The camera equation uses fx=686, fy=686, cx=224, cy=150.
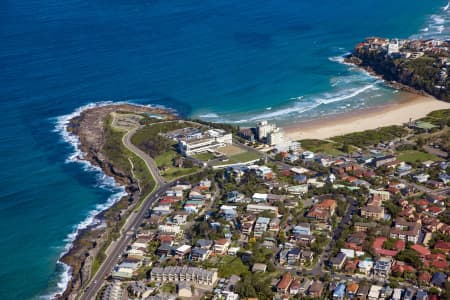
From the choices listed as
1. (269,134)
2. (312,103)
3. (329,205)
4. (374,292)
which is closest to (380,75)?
(312,103)

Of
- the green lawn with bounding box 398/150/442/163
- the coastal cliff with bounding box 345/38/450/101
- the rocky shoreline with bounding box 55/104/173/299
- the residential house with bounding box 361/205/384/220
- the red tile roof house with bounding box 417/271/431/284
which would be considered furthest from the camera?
the coastal cliff with bounding box 345/38/450/101

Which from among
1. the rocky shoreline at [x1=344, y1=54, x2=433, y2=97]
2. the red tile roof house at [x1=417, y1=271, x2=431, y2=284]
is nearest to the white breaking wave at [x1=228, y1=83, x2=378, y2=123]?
the rocky shoreline at [x1=344, y1=54, x2=433, y2=97]

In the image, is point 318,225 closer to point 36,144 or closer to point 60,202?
point 60,202

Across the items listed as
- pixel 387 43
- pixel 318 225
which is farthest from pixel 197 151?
pixel 387 43

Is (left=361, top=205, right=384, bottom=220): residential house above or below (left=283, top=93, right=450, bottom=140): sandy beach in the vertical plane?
below

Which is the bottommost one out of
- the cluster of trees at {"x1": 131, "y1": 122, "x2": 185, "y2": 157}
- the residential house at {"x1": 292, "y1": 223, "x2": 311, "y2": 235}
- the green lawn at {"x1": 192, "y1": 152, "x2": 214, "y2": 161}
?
the residential house at {"x1": 292, "y1": 223, "x2": 311, "y2": 235}

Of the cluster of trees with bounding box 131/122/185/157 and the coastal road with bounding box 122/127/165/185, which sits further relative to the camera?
the cluster of trees with bounding box 131/122/185/157

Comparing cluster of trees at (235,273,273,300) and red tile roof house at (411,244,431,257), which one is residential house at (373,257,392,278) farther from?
cluster of trees at (235,273,273,300)

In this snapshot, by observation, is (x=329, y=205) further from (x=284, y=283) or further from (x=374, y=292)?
(x=374, y=292)
